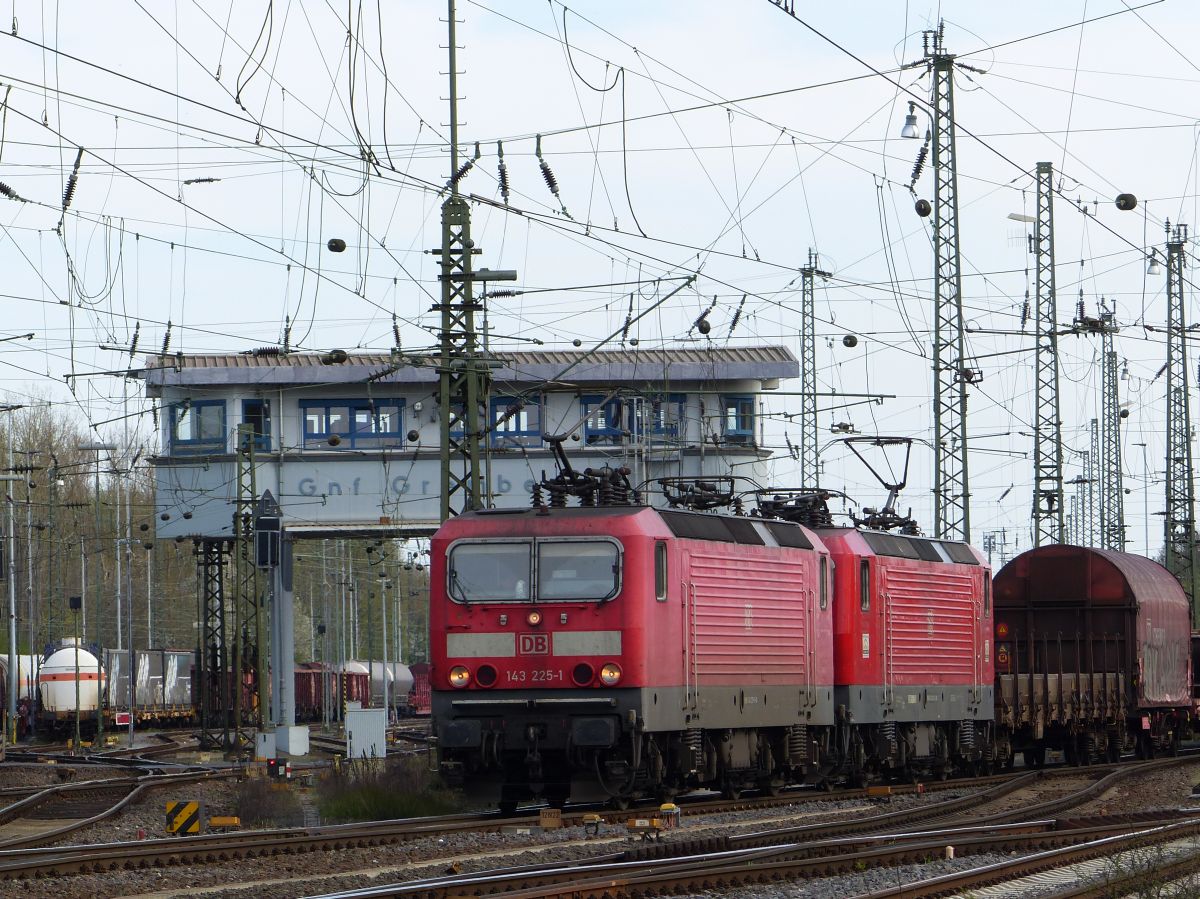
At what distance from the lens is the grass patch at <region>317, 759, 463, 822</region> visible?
23328mm

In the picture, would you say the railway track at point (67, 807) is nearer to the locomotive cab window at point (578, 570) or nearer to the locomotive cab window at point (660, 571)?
the locomotive cab window at point (578, 570)

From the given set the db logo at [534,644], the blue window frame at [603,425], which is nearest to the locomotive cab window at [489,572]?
the db logo at [534,644]

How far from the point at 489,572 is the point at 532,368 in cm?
3492

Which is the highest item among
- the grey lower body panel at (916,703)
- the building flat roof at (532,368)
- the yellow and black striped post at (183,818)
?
the building flat roof at (532,368)

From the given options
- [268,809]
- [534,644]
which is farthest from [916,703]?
[268,809]

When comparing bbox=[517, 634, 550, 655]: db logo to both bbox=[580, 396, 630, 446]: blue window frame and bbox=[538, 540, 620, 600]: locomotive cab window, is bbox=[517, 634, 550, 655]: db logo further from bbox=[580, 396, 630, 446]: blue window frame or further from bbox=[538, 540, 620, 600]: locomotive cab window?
bbox=[580, 396, 630, 446]: blue window frame

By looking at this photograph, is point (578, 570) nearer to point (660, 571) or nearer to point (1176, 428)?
point (660, 571)

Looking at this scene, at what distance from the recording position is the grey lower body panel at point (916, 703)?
26375mm

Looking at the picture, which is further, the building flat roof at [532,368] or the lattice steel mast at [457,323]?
the building flat roof at [532,368]

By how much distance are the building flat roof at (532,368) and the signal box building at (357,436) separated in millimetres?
53

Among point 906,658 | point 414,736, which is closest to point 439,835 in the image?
point 906,658

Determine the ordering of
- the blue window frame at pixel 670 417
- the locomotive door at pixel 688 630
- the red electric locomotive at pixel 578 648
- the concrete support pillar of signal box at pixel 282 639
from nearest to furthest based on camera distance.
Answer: the red electric locomotive at pixel 578 648 → the locomotive door at pixel 688 630 → the concrete support pillar of signal box at pixel 282 639 → the blue window frame at pixel 670 417

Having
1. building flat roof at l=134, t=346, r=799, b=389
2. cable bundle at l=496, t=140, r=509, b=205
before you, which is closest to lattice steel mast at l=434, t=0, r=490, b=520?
cable bundle at l=496, t=140, r=509, b=205

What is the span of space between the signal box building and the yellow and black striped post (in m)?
32.0
